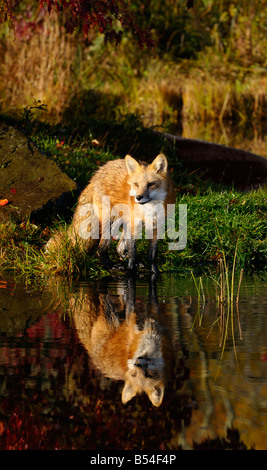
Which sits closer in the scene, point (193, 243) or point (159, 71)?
point (193, 243)

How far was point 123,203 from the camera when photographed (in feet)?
25.8

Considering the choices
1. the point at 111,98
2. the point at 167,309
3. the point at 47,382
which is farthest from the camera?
the point at 111,98

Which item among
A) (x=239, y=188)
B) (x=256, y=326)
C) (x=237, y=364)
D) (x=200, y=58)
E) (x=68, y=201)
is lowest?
(x=200, y=58)

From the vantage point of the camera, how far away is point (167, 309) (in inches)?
230

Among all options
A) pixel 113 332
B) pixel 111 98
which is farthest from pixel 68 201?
pixel 111 98

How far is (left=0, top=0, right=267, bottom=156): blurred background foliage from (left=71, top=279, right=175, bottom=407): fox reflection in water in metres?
7.22

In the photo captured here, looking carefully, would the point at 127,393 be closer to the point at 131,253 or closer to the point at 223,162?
the point at 131,253

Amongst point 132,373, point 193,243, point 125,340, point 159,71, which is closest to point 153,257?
point 193,243

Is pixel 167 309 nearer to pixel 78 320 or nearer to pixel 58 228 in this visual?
pixel 78 320

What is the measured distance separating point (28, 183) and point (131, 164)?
209cm

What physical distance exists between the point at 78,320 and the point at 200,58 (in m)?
20.6

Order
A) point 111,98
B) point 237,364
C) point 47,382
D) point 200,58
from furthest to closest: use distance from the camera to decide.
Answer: point 200,58 → point 111,98 → point 237,364 → point 47,382

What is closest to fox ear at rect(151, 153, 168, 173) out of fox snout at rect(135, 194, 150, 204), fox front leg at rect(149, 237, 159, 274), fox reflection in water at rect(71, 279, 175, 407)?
fox snout at rect(135, 194, 150, 204)

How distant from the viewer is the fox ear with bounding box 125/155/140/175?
7676 mm
